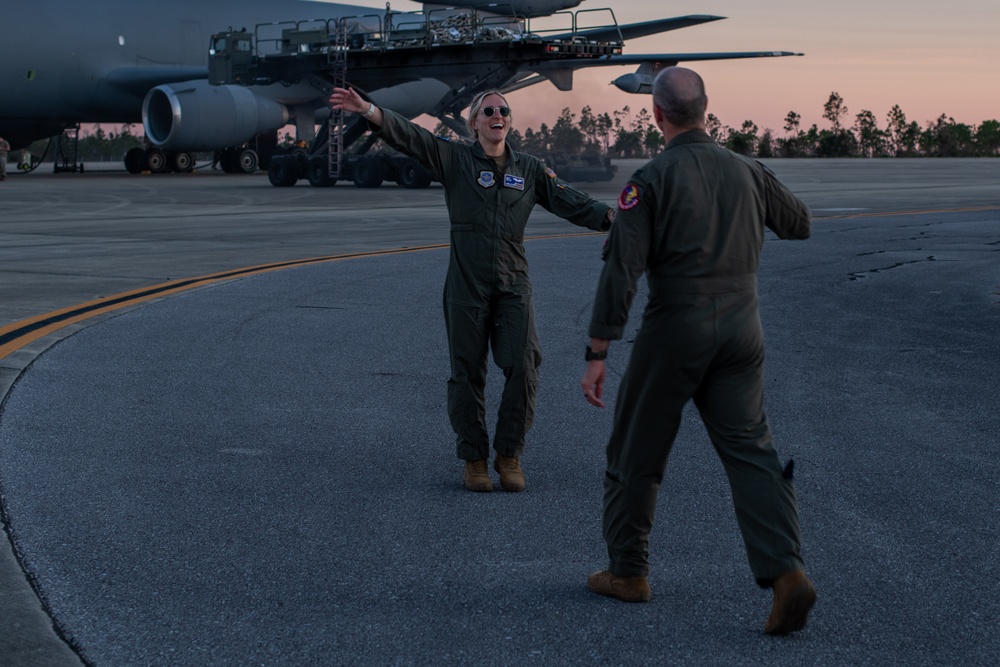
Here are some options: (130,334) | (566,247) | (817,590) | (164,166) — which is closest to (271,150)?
(164,166)

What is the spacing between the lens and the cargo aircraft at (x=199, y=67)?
34844 millimetres

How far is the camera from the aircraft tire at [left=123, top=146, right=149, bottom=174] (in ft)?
147

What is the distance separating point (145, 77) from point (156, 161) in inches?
306

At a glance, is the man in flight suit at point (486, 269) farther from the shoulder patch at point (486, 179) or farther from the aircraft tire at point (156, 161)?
the aircraft tire at point (156, 161)

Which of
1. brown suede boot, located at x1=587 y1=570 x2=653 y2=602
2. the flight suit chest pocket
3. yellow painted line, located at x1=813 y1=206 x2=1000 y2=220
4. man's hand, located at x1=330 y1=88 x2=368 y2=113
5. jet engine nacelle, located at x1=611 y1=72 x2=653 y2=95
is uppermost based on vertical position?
jet engine nacelle, located at x1=611 y1=72 x2=653 y2=95

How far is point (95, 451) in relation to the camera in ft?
19.2

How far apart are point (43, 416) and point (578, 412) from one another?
2975mm

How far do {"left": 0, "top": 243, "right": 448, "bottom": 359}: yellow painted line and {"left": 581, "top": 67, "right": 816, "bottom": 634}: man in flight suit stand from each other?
233 inches

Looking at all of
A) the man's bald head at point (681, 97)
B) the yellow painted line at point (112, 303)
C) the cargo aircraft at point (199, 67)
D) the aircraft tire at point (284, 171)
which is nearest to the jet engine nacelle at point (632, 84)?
the cargo aircraft at point (199, 67)

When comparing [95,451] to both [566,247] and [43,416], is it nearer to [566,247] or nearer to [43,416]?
[43,416]

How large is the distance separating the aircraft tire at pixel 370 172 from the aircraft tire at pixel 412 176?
633 millimetres

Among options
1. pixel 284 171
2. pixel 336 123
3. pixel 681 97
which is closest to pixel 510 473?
pixel 681 97

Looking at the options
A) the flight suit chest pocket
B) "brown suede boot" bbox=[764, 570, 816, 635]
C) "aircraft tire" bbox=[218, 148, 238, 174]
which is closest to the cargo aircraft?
"aircraft tire" bbox=[218, 148, 238, 174]

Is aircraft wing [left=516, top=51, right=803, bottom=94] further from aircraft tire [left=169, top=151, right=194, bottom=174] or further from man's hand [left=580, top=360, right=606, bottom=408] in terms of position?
man's hand [left=580, top=360, right=606, bottom=408]
